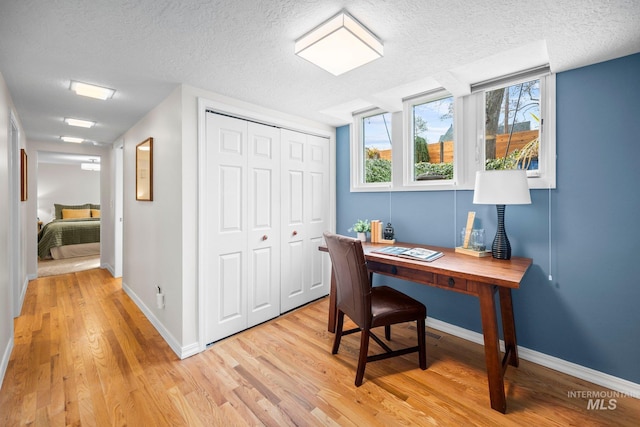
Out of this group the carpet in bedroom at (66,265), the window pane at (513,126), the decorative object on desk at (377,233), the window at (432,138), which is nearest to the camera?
the window pane at (513,126)

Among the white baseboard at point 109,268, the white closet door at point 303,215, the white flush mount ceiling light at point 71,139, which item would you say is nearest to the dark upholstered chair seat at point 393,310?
the white closet door at point 303,215

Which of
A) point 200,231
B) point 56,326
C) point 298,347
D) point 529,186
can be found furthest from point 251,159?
point 56,326

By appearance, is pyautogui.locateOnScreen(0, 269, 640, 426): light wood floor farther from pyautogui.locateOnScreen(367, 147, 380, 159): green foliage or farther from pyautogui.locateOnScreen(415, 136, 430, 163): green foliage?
pyautogui.locateOnScreen(367, 147, 380, 159): green foliage

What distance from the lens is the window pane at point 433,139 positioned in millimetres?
2646

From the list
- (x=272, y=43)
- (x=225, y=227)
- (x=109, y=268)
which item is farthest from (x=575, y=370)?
(x=109, y=268)

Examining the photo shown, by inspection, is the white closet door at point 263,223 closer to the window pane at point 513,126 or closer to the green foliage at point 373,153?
the green foliage at point 373,153

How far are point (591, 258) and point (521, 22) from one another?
1.56 m

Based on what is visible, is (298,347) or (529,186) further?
(298,347)

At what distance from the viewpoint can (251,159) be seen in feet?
8.86

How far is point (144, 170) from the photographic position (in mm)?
2938

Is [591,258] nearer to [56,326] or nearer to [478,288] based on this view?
[478,288]

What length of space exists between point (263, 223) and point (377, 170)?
1.39 metres

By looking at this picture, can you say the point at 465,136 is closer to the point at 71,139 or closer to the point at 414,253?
the point at 414,253

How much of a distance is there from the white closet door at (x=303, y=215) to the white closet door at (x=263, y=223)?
0.34ft
